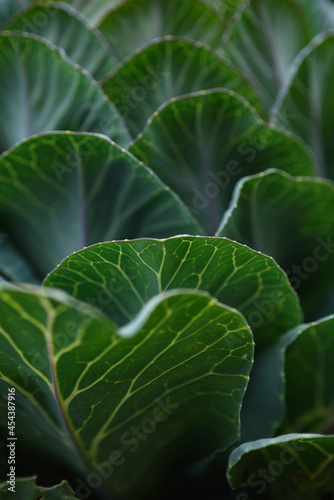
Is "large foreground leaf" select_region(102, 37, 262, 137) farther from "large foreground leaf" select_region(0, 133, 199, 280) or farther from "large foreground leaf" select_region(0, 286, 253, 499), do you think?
"large foreground leaf" select_region(0, 286, 253, 499)

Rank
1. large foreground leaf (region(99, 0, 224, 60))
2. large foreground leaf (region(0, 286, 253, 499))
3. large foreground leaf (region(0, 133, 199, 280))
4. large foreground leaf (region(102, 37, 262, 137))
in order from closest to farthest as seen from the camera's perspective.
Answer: large foreground leaf (region(0, 286, 253, 499))
large foreground leaf (region(0, 133, 199, 280))
large foreground leaf (region(102, 37, 262, 137))
large foreground leaf (region(99, 0, 224, 60))

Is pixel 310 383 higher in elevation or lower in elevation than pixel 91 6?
lower

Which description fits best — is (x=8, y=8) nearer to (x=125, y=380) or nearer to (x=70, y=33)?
(x=70, y=33)

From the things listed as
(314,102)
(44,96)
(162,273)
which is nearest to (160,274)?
(162,273)

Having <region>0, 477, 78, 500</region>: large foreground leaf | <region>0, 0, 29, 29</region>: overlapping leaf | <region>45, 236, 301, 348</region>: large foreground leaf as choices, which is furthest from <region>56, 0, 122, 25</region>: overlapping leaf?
<region>0, 477, 78, 500</region>: large foreground leaf

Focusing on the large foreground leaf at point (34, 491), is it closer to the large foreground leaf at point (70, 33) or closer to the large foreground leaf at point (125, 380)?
the large foreground leaf at point (125, 380)

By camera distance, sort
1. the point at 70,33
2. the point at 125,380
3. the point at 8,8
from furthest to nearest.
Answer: the point at 8,8
the point at 70,33
the point at 125,380
